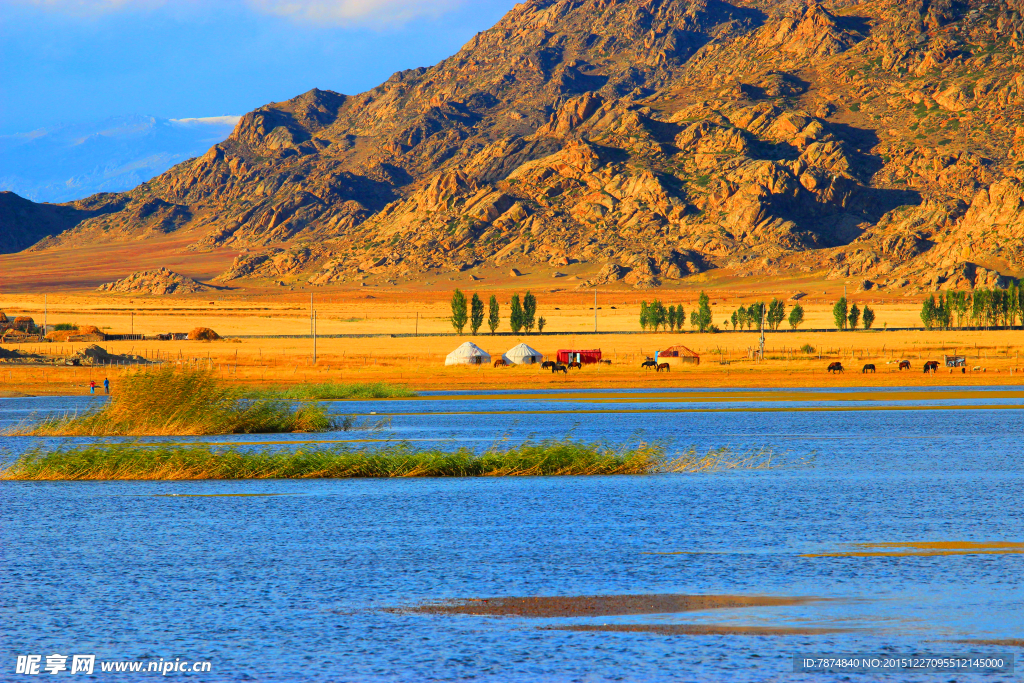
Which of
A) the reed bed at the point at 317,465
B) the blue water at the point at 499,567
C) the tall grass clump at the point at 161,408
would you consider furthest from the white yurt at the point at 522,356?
the reed bed at the point at 317,465

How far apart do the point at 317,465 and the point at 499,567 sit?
17693 millimetres

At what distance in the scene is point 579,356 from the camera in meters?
125

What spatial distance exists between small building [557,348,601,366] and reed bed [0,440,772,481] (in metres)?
81.5

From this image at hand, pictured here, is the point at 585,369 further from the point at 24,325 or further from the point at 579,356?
the point at 24,325

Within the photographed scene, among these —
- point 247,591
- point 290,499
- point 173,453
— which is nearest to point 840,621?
point 247,591

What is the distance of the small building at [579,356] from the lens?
123525 mm

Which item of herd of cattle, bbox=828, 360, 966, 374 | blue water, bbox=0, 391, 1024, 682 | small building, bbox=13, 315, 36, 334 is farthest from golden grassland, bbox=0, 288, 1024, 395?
blue water, bbox=0, 391, 1024, 682

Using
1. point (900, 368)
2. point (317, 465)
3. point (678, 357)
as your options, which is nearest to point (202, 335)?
point (678, 357)

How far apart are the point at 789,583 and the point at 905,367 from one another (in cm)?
10018

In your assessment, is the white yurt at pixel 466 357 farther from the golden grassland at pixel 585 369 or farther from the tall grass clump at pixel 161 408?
the tall grass clump at pixel 161 408

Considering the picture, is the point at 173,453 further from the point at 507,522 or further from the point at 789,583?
the point at 789,583

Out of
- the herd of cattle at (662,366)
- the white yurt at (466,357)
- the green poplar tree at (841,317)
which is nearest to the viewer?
the herd of cattle at (662,366)

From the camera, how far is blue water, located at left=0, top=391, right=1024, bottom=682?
16.3 m

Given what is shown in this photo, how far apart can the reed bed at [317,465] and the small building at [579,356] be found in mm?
81489
